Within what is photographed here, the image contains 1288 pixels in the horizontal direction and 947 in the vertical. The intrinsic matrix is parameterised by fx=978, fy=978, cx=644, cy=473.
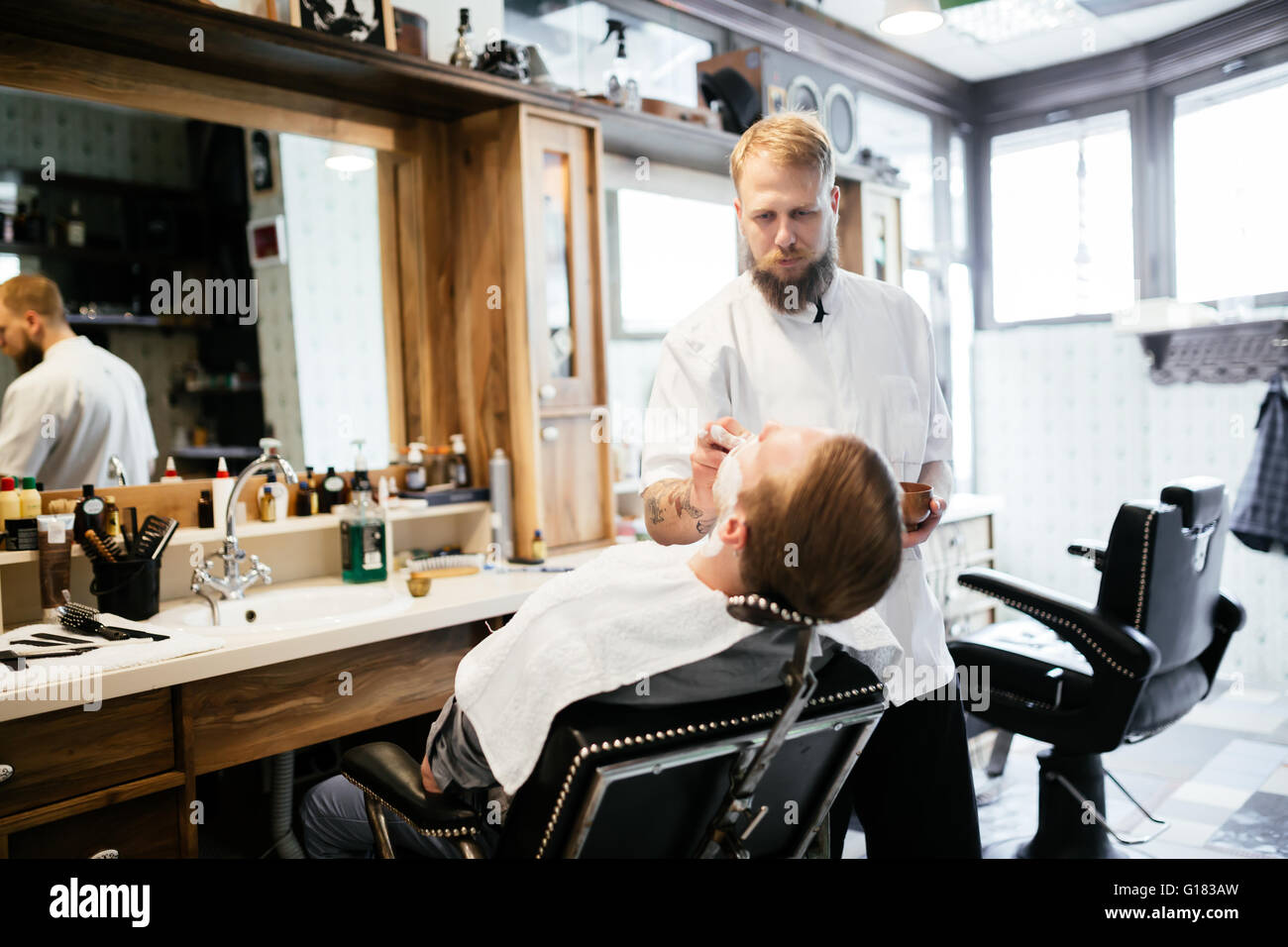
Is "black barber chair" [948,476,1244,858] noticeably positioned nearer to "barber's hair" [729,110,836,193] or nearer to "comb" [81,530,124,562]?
"barber's hair" [729,110,836,193]

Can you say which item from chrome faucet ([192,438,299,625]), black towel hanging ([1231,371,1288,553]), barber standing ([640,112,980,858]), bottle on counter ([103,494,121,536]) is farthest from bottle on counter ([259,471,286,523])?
black towel hanging ([1231,371,1288,553])

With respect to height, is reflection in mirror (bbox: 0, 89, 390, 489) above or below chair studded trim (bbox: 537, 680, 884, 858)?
above

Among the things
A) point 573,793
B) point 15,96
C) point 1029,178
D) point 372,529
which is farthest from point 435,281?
point 1029,178

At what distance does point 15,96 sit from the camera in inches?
80.5

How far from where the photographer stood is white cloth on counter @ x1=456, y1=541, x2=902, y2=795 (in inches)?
46.2

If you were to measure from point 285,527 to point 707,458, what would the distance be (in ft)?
4.83

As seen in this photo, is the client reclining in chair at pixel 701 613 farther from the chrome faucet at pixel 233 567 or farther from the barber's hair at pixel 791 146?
the chrome faucet at pixel 233 567

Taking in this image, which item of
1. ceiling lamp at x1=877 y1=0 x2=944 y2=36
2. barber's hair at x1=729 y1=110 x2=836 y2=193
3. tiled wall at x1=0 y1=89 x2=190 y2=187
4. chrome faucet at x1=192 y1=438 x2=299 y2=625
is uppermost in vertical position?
ceiling lamp at x1=877 y1=0 x2=944 y2=36

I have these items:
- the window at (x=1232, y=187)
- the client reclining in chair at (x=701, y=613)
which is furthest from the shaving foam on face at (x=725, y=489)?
the window at (x=1232, y=187)

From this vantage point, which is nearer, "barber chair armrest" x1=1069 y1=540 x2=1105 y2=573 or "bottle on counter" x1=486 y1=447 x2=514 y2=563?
"barber chair armrest" x1=1069 y1=540 x2=1105 y2=573

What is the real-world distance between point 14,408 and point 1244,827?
3.45m

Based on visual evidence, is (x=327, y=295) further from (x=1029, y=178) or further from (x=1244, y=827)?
(x=1029, y=178)

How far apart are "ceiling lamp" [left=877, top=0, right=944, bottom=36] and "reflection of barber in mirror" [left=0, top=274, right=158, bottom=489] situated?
2402 mm

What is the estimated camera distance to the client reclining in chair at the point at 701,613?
106 centimetres
